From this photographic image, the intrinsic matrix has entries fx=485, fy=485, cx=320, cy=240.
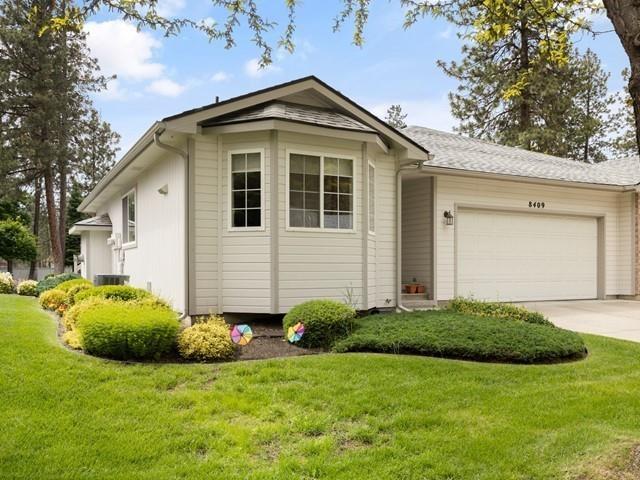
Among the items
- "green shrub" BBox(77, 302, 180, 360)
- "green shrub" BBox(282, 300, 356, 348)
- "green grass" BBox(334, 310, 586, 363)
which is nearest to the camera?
"green shrub" BBox(77, 302, 180, 360)

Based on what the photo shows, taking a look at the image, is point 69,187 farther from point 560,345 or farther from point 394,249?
point 560,345

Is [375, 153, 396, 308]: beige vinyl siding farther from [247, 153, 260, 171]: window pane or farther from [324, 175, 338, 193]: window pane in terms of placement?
[247, 153, 260, 171]: window pane

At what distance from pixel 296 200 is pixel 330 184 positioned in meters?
0.69

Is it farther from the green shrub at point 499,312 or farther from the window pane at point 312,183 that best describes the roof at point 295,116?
the green shrub at point 499,312

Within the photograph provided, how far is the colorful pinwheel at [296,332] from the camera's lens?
655 cm

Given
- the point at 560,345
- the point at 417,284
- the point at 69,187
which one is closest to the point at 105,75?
the point at 69,187

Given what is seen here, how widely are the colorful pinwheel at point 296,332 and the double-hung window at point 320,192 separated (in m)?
1.97

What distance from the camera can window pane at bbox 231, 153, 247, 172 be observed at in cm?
805

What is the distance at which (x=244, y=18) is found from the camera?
18.9 feet

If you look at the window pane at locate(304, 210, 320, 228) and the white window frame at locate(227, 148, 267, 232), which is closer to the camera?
the white window frame at locate(227, 148, 267, 232)

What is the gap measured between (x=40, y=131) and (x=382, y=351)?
2585 centimetres

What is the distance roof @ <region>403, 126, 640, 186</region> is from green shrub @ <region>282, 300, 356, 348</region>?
16.7ft

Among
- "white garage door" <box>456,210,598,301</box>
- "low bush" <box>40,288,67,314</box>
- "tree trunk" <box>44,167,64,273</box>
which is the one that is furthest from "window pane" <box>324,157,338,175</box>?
"tree trunk" <box>44,167,64,273</box>

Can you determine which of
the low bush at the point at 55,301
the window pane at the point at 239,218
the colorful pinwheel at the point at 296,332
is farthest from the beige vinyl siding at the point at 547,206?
the low bush at the point at 55,301
